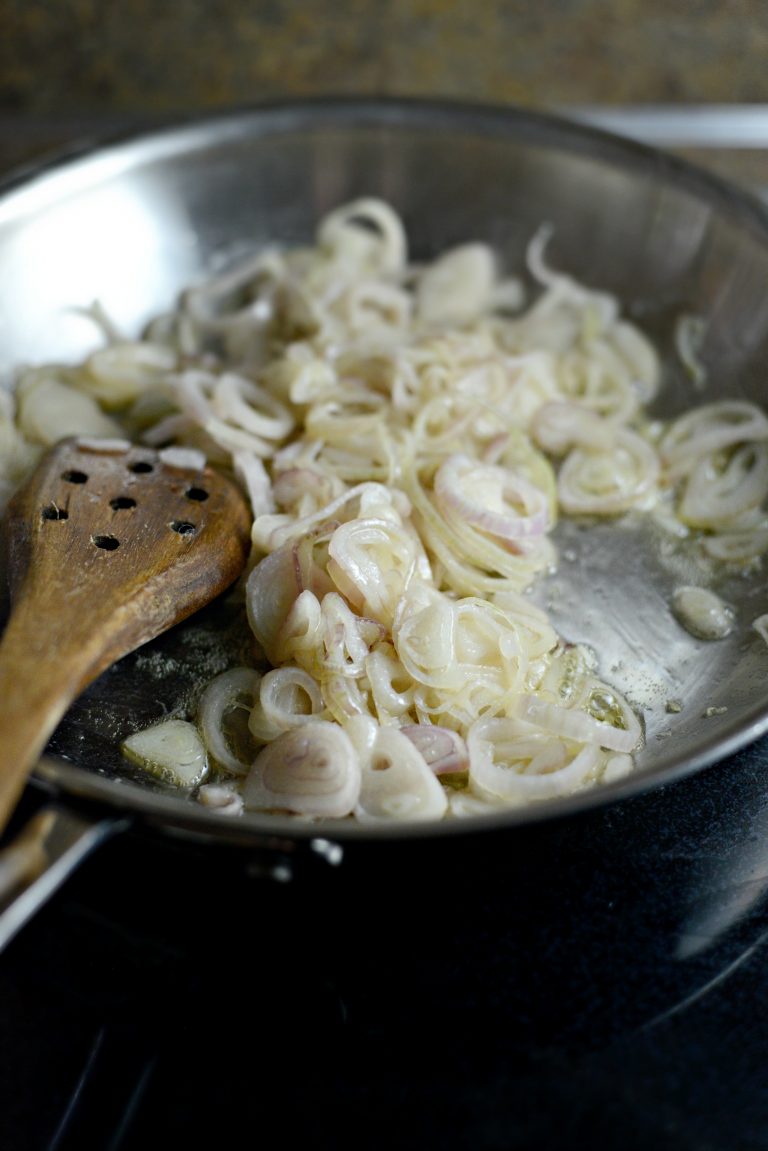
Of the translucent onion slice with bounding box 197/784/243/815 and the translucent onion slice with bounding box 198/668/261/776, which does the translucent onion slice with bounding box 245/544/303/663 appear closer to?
the translucent onion slice with bounding box 198/668/261/776

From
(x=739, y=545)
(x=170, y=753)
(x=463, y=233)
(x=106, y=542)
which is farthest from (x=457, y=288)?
(x=170, y=753)

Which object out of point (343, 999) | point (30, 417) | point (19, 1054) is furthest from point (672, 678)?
point (30, 417)

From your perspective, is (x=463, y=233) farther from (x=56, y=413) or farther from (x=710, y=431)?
(x=56, y=413)

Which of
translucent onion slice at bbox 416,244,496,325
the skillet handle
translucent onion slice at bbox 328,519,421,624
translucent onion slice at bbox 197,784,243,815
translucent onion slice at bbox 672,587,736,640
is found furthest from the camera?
translucent onion slice at bbox 416,244,496,325

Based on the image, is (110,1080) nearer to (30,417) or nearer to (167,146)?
(30,417)

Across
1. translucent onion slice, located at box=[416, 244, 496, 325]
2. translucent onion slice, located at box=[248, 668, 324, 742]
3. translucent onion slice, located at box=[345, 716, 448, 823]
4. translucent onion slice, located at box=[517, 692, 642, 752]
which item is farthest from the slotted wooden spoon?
translucent onion slice, located at box=[416, 244, 496, 325]

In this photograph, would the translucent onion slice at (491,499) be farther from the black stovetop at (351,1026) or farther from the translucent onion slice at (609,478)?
the black stovetop at (351,1026)
